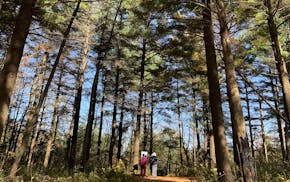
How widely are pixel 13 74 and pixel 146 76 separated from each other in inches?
605

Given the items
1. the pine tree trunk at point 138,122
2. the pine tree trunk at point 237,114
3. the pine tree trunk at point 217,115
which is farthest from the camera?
the pine tree trunk at point 138,122

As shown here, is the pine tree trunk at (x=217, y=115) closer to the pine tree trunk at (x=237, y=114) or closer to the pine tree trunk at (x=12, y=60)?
the pine tree trunk at (x=237, y=114)

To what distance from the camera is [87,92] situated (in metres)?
20.8

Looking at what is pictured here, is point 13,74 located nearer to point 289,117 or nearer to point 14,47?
point 14,47

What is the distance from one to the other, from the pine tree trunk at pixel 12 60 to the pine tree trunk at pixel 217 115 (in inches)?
177

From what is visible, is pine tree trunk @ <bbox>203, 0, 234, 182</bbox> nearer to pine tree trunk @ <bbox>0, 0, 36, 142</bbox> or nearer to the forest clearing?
the forest clearing

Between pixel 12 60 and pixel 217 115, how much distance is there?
5709 millimetres

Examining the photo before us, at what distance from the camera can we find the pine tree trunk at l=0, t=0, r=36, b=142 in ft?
18.9

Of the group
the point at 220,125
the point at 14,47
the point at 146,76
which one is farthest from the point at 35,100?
the point at 220,125

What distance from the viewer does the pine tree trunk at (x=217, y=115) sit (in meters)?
7.08

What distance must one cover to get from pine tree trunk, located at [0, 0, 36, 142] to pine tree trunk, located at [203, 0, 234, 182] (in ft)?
14.8

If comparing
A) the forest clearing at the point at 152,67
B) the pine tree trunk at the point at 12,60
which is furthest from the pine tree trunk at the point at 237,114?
the pine tree trunk at the point at 12,60

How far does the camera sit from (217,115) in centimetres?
793

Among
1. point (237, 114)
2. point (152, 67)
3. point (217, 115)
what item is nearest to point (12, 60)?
point (237, 114)
